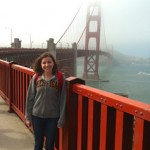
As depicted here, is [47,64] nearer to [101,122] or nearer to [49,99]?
[49,99]

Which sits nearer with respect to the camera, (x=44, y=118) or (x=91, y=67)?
(x=44, y=118)

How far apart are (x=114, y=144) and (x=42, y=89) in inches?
39.7

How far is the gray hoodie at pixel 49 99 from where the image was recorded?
302cm

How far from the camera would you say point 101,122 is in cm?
240

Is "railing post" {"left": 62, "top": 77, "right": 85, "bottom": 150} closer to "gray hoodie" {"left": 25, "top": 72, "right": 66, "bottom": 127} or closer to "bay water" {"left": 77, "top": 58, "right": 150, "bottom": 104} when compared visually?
"gray hoodie" {"left": 25, "top": 72, "right": 66, "bottom": 127}

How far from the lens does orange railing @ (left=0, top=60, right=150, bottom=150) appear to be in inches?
75.2

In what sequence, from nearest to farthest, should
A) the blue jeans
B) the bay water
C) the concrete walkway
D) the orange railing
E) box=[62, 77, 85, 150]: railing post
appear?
1. the orange railing
2. box=[62, 77, 85, 150]: railing post
3. the blue jeans
4. the concrete walkway
5. the bay water

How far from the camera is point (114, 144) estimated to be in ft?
7.47

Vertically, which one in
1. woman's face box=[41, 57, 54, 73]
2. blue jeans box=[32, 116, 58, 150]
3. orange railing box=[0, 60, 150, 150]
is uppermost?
woman's face box=[41, 57, 54, 73]

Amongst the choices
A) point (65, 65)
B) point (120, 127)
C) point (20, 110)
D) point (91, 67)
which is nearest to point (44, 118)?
point (120, 127)

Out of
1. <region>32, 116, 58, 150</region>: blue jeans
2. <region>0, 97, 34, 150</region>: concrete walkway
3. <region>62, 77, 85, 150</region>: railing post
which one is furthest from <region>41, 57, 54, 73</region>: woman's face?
<region>0, 97, 34, 150</region>: concrete walkway

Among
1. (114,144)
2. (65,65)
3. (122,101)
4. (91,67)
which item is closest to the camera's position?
(122,101)

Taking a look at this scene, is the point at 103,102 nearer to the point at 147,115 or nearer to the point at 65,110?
the point at 147,115

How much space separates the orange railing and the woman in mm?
97
